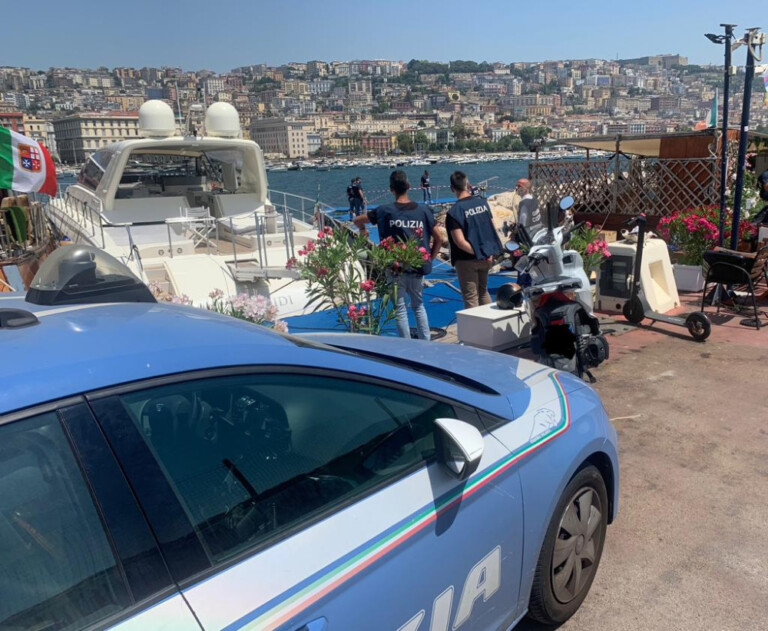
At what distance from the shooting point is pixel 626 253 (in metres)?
7.30

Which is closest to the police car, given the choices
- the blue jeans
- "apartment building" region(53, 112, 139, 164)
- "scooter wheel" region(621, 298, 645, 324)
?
the blue jeans

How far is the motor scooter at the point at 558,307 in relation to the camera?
5051 millimetres

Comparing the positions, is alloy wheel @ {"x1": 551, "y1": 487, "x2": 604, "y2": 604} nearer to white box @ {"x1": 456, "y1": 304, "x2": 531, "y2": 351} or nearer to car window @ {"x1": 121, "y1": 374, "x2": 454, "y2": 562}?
car window @ {"x1": 121, "y1": 374, "x2": 454, "y2": 562}

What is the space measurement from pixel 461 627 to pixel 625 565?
57.5 inches

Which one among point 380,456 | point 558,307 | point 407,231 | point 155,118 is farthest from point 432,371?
point 155,118

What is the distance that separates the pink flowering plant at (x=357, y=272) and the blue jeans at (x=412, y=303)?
119 mm

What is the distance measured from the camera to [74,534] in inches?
54.4

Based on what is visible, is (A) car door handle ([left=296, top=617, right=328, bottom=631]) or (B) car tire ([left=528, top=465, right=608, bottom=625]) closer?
(A) car door handle ([left=296, top=617, right=328, bottom=631])

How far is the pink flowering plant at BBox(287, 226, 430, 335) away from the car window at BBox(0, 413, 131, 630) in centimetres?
382

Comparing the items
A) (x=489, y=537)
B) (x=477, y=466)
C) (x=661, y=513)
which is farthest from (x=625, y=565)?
(x=477, y=466)

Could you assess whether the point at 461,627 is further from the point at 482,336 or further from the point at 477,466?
the point at 482,336

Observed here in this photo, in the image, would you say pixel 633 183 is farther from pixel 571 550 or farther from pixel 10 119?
pixel 10 119

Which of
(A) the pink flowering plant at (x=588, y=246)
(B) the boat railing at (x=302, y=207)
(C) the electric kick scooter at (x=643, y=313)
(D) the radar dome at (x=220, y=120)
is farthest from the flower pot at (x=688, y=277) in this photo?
(D) the radar dome at (x=220, y=120)

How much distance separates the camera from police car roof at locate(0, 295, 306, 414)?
4.63 ft
